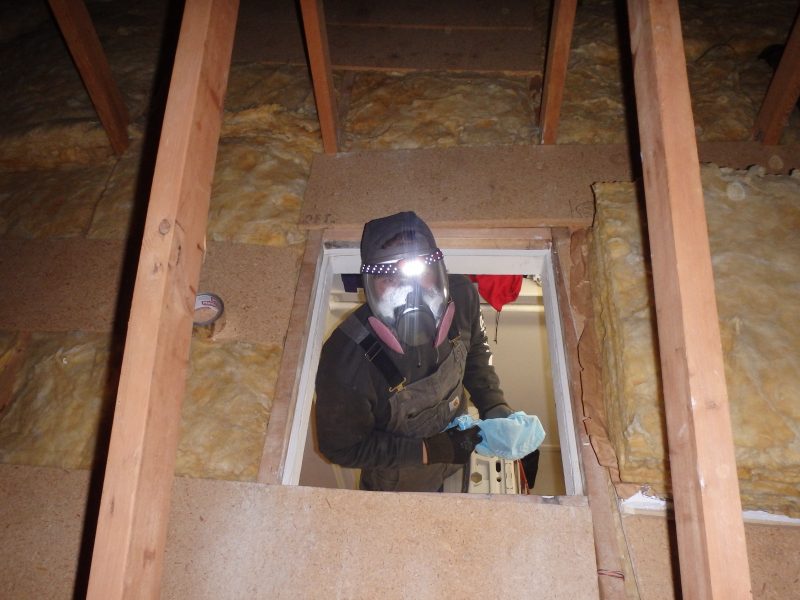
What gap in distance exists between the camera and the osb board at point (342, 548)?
53.6 inches

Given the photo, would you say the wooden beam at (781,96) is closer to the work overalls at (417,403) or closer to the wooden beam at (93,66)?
the work overalls at (417,403)

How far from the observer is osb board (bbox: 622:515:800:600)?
1.36 m

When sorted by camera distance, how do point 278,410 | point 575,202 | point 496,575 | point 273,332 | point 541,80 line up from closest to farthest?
point 496,575, point 278,410, point 273,332, point 575,202, point 541,80

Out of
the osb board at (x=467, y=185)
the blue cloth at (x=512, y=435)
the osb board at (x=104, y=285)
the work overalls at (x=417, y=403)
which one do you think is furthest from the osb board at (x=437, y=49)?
the blue cloth at (x=512, y=435)

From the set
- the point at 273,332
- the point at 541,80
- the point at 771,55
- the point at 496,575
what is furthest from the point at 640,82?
the point at 771,55

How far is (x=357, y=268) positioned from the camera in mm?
2225

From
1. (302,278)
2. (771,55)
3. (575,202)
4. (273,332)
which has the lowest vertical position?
(273,332)

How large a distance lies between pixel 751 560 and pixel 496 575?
28.9 inches

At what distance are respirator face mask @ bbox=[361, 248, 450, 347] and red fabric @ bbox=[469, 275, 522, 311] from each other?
0.95 metres

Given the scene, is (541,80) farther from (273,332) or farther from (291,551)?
(291,551)

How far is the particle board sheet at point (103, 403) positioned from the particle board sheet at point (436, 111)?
46.3 inches

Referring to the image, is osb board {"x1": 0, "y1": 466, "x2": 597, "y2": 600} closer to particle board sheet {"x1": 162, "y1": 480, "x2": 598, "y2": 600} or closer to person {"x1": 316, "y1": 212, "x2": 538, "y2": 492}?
particle board sheet {"x1": 162, "y1": 480, "x2": 598, "y2": 600}

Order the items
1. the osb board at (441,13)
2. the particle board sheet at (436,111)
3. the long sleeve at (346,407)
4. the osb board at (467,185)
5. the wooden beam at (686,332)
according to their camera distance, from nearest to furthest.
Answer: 1. the wooden beam at (686,332)
2. the osb board at (467,185)
3. the long sleeve at (346,407)
4. the particle board sheet at (436,111)
5. the osb board at (441,13)

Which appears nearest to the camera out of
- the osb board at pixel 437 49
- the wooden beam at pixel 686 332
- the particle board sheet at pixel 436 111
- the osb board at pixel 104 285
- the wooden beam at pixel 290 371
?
the wooden beam at pixel 686 332
